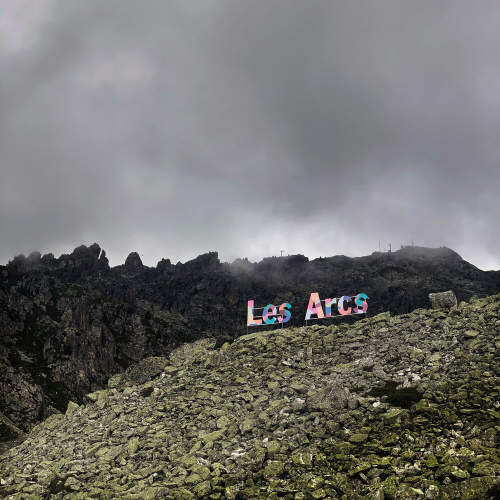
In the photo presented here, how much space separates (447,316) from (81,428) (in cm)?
3409

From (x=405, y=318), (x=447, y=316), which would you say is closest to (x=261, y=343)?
(x=405, y=318)

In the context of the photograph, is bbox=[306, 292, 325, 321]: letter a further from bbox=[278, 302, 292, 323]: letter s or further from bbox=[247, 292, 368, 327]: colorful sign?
bbox=[278, 302, 292, 323]: letter s

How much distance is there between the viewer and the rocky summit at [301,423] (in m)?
20.3

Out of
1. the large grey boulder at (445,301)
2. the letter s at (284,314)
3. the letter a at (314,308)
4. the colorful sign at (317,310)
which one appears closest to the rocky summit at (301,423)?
the large grey boulder at (445,301)

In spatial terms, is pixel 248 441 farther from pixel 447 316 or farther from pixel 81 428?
pixel 447 316

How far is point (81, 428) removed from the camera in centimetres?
3550

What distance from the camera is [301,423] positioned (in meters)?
26.5

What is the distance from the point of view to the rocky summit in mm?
20281

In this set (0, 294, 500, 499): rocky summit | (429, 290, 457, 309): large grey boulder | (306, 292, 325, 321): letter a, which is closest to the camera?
(0, 294, 500, 499): rocky summit

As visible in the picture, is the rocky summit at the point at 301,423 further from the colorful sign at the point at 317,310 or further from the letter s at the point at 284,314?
the letter s at the point at 284,314

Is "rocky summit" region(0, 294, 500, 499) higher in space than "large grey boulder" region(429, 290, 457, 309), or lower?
lower

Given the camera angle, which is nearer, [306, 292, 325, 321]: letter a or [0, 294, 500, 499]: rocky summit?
[0, 294, 500, 499]: rocky summit

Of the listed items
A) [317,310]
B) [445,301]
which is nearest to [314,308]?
[317,310]

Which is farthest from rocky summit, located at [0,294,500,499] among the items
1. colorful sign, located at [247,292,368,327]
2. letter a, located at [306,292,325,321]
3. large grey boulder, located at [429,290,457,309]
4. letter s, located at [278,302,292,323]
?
letter s, located at [278,302,292,323]
